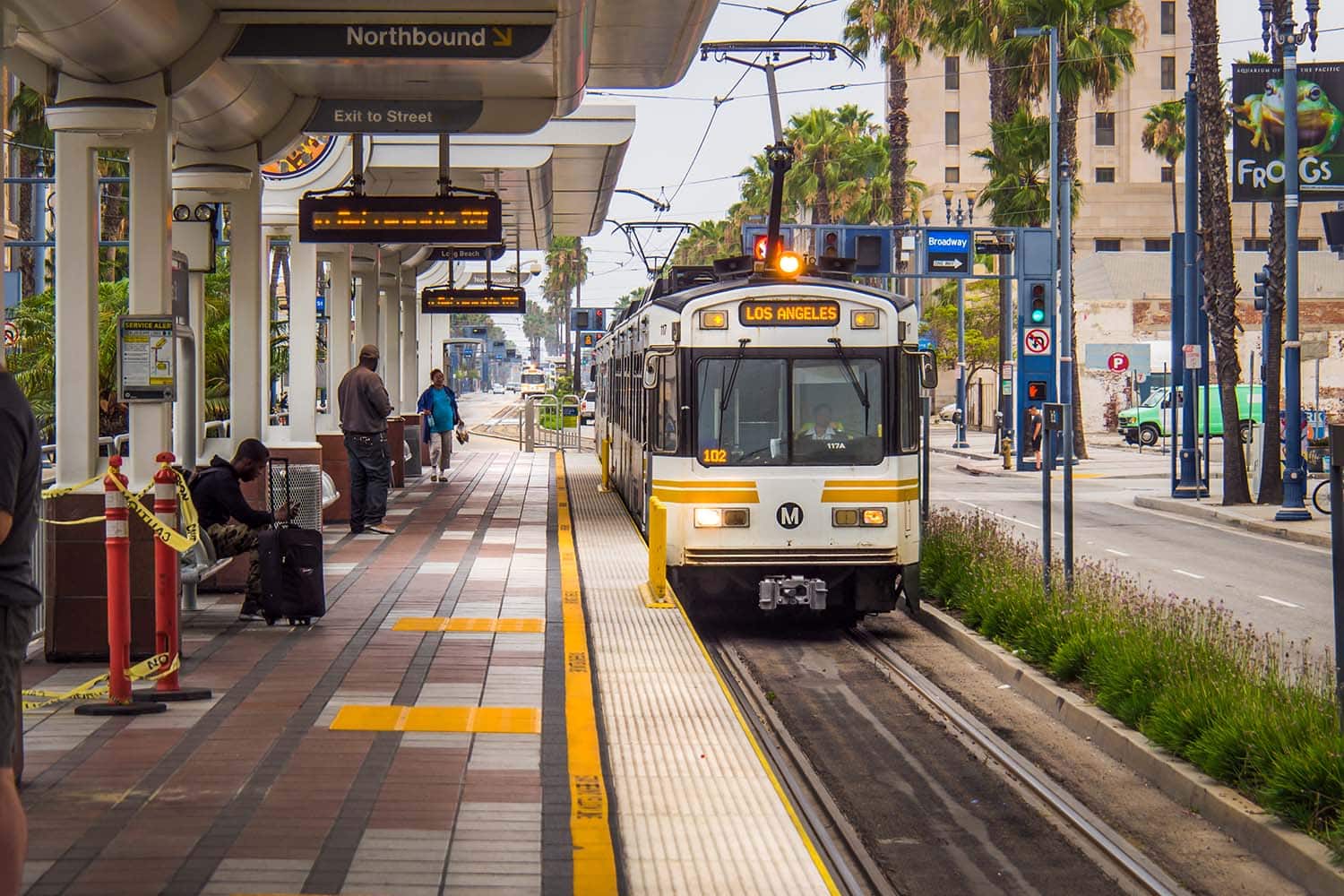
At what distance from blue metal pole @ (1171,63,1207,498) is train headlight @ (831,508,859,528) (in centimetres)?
1774

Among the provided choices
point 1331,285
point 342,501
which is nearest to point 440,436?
point 342,501

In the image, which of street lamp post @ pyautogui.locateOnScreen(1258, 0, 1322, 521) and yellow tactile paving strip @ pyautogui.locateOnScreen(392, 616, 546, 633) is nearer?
yellow tactile paving strip @ pyautogui.locateOnScreen(392, 616, 546, 633)

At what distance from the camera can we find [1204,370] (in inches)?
1241

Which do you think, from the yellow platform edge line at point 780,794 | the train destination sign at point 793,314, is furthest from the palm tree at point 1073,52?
the yellow platform edge line at point 780,794

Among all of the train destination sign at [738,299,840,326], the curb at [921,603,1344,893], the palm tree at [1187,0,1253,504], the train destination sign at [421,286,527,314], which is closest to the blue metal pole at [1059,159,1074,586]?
the curb at [921,603,1344,893]

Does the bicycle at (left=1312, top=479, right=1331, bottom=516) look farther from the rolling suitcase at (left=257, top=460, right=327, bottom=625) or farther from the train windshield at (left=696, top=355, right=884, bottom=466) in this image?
the rolling suitcase at (left=257, top=460, right=327, bottom=625)

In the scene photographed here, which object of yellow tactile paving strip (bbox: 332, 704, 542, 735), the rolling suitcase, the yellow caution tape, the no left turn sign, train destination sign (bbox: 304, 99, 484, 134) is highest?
train destination sign (bbox: 304, 99, 484, 134)

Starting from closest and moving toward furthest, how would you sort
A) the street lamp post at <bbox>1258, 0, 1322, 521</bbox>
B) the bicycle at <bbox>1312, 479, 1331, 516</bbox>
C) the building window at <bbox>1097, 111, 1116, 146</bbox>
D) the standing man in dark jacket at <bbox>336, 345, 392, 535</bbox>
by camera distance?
the standing man in dark jacket at <bbox>336, 345, 392, 535</bbox> < the street lamp post at <bbox>1258, 0, 1322, 521</bbox> < the bicycle at <bbox>1312, 479, 1331, 516</bbox> < the building window at <bbox>1097, 111, 1116, 146</bbox>

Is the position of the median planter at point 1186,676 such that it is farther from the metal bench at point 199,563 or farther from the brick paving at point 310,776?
the metal bench at point 199,563

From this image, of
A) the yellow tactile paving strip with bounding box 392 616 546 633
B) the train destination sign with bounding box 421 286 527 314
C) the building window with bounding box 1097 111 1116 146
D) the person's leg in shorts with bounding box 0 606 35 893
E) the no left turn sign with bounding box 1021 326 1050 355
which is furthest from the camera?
the building window with bounding box 1097 111 1116 146

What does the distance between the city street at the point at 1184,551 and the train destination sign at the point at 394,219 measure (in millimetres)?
7327

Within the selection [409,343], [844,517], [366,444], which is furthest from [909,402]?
[409,343]

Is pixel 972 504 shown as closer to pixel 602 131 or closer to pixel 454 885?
pixel 602 131

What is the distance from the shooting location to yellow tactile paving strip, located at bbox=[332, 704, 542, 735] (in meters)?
8.64
